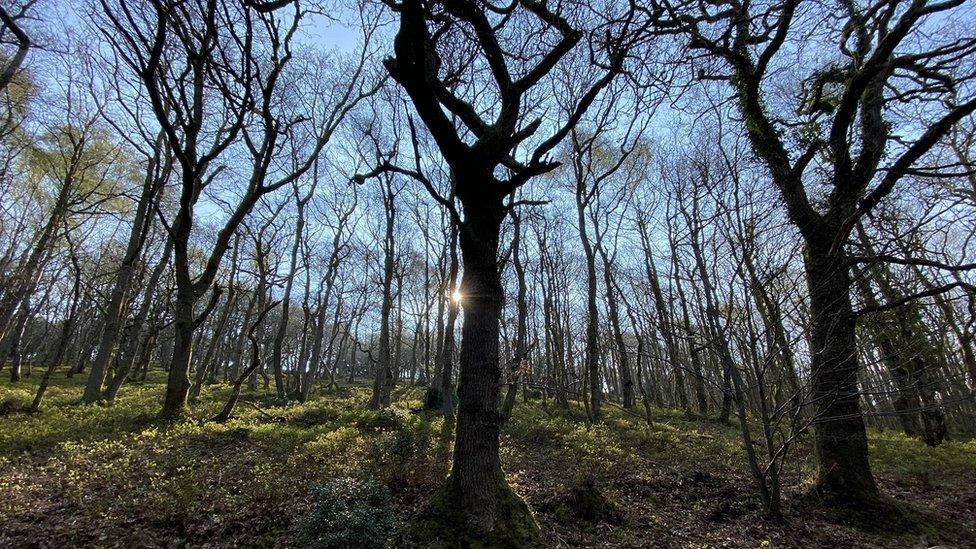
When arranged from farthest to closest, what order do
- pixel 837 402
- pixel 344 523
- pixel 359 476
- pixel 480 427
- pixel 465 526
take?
1. pixel 359 476
2. pixel 837 402
3. pixel 480 427
4. pixel 465 526
5. pixel 344 523

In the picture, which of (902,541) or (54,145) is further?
(54,145)

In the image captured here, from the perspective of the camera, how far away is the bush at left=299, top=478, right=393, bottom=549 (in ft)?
11.8

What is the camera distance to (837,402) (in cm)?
548

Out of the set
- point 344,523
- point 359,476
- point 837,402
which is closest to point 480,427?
point 344,523

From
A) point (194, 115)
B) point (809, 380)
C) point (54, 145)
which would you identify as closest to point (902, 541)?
point (809, 380)

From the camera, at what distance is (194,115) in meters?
9.52

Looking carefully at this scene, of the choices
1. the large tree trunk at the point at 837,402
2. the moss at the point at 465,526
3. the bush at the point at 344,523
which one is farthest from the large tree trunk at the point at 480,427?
the large tree trunk at the point at 837,402

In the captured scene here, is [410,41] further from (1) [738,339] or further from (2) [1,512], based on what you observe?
(2) [1,512]

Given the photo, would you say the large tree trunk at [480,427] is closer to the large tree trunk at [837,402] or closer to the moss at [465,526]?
the moss at [465,526]

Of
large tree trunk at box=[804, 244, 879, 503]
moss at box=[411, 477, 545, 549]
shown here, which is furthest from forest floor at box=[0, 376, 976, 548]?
large tree trunk at box=[804, 244, 879, 503]

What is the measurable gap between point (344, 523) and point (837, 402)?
649cm

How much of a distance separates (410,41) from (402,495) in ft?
18.3

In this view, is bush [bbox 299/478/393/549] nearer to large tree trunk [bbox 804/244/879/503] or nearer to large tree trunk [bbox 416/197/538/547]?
large tree trunk [bbox 416/197/538/547]

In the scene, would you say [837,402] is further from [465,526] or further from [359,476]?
[359,476]
